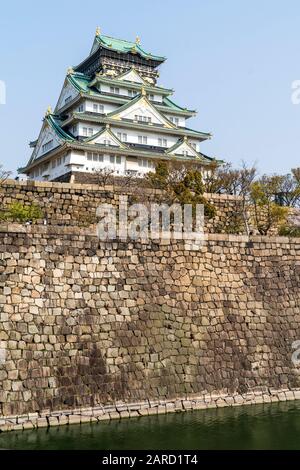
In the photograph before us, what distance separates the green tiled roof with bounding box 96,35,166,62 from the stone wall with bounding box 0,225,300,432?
2179 cm

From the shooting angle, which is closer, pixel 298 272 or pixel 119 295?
pixel 119 295

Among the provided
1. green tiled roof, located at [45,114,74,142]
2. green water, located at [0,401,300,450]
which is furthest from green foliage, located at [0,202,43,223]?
green tiled roof, located at [45,114,74,142]

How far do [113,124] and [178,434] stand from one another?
790 inches

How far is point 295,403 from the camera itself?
11.1 meters

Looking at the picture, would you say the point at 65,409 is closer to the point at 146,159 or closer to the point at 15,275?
the point at 15,275

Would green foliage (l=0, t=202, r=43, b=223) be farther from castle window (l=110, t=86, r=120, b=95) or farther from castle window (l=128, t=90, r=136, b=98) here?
castle window (l=128, t=90, r=136, b=98)

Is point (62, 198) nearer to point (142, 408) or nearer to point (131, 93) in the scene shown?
point (142, 408)

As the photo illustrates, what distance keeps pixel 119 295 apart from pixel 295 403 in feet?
15.2

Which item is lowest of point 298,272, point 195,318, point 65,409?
point 65,409

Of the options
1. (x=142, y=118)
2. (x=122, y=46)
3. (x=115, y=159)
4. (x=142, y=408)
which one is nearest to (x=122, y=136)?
(x=142, y=118)

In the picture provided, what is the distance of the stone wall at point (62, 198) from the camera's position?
12.5 m
